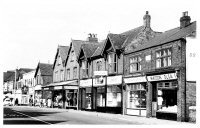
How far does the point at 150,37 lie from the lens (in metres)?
35.4

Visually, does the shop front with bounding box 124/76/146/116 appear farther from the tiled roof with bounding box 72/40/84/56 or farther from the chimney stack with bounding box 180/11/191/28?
the tiled roof with bounding box 72/40/84/56

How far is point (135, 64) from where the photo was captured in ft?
104

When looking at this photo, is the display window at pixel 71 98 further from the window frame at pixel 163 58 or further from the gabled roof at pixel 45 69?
the window frame at pixel 163 58

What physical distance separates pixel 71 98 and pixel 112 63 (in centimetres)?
1279

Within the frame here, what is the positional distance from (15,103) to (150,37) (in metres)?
42.2

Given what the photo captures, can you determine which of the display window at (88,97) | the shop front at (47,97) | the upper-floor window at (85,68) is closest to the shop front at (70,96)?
the upper-floor window at (85,68)

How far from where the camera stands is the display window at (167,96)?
85.0 ft

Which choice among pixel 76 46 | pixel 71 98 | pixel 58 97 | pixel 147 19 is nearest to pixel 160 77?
pixel 147 19

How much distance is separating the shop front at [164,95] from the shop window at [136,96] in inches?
64.6

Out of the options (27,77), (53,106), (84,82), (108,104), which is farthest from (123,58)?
(27,77)

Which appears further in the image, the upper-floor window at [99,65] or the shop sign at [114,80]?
the upper-floor window at [99,65]

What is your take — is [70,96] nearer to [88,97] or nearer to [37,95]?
[88,97]

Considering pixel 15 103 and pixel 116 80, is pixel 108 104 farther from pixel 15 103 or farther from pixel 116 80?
pixel 15 103

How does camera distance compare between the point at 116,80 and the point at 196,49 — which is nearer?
the point at 196,49
